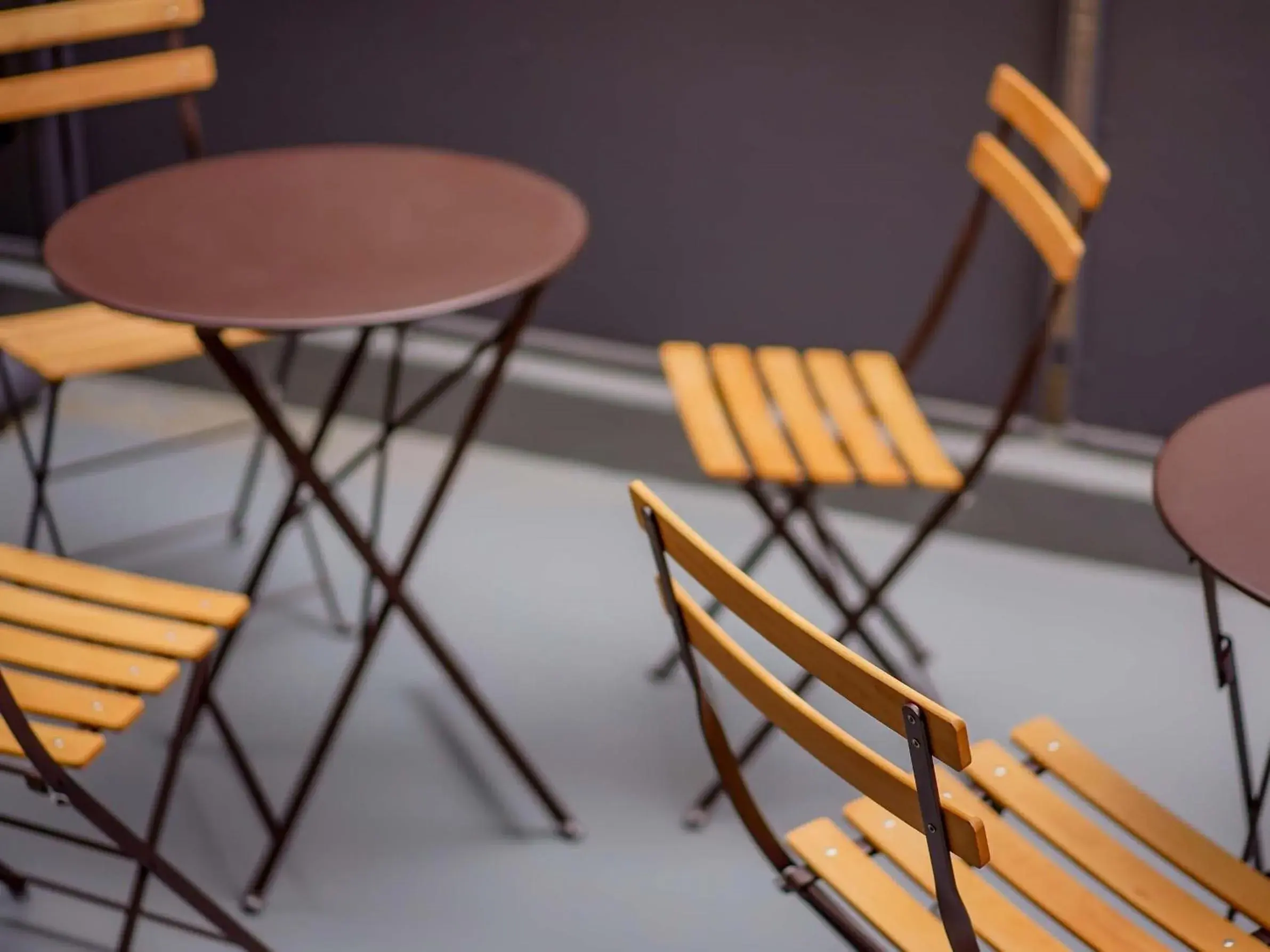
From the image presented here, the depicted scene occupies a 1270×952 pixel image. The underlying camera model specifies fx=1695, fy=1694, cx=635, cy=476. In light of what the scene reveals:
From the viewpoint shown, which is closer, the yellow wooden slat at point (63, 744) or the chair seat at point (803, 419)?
the yellow wooden slat at point (63, 744)

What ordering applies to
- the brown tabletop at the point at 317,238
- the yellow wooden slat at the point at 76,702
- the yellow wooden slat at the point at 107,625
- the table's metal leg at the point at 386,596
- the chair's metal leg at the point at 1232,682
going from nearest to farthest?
the chair's metal leg at the point at 1232,682, the yellow wooden slat at the point at 76,702, the yellow wooden slat at the point at 107,625, the brown tabletop at the point at 317,238, the table's metal leg at the point at 386,596

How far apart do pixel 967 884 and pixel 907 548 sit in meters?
1.24

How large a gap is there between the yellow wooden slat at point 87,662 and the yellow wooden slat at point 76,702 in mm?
17

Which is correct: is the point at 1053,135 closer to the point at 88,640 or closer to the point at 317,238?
the point at 317,238

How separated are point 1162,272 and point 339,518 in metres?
1.93

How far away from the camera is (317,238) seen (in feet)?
9.58

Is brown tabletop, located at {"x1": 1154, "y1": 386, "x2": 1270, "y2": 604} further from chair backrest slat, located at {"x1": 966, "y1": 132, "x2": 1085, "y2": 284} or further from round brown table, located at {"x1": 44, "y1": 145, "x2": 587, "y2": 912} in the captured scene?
round brown table, located at {"x1": 44, "y1": 145, "x2": 587, "y2": 912}

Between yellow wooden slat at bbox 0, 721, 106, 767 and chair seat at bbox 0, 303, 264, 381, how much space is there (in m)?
1.08

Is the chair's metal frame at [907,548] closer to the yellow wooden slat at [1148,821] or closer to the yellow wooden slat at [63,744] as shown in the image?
the yellow wooden slat at [1148,821]

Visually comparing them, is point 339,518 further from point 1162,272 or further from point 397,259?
point 1162,272

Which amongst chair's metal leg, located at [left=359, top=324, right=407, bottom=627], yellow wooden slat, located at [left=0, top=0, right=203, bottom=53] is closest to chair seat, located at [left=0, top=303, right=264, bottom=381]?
chair's metal leg, located at [left=359, top=324, right=407, bottom=627]

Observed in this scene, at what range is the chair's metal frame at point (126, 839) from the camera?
7.57 ft

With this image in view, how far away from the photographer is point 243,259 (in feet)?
9.25

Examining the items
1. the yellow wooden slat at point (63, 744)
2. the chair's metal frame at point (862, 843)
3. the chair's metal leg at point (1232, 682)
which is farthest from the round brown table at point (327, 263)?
the chair's metal leg at point (1232, 682)
